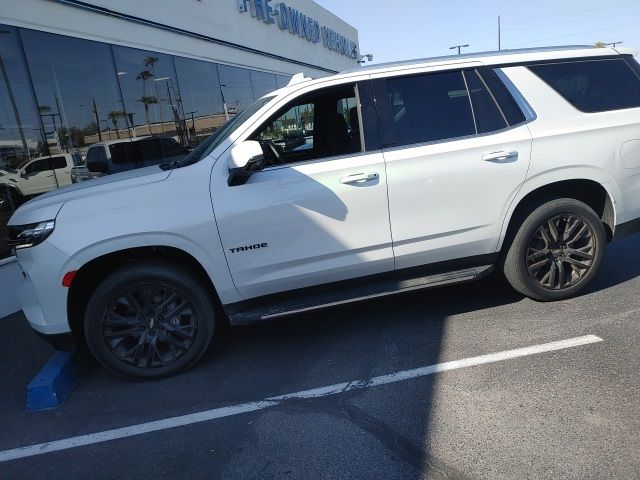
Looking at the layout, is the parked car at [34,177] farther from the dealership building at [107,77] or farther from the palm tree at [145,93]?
the palm tree at [145,93]

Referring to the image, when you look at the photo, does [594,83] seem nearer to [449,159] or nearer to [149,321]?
[449,159]

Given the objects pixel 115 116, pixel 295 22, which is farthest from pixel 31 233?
pixel 295 22

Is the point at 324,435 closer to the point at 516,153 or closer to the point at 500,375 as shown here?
the point at 500,375

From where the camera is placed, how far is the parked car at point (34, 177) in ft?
18.3

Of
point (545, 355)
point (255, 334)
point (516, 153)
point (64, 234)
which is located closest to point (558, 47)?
point (516, 153)

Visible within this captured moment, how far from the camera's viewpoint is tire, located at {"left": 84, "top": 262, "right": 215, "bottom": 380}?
3299mm

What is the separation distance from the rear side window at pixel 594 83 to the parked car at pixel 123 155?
15.3ft

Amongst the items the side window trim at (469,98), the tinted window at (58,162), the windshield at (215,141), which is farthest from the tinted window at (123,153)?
the side window trim at (469,98)

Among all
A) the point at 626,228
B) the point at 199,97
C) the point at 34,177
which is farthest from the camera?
the point at 199,97

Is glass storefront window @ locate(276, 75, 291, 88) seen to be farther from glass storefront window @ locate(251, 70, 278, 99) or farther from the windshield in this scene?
the windshield

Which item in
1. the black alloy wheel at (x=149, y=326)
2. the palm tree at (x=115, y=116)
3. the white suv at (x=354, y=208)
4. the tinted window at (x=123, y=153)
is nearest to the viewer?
the white suv at (x=354, y=208)

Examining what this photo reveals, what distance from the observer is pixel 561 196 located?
3.89m

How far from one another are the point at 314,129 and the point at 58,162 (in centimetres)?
405

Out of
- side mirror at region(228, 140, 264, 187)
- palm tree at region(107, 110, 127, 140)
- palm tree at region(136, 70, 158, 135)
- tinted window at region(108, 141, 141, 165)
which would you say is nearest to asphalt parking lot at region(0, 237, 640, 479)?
side mirror at region(228, 140, 264, 187)
